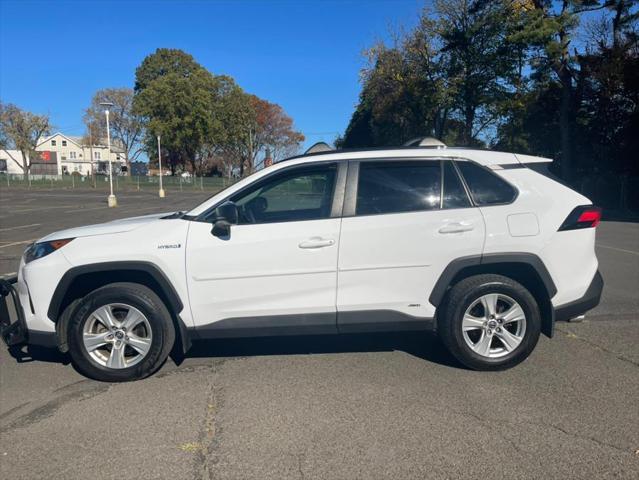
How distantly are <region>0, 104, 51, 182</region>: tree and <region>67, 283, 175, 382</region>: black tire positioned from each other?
79661 millimetres

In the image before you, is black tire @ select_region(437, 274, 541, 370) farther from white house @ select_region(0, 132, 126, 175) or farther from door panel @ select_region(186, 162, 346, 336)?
white house @ select_region(0, 132, 126, 175)

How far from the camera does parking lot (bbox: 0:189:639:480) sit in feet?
9.80

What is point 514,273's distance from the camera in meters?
4.30

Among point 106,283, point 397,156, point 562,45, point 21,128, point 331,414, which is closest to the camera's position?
point 331,414

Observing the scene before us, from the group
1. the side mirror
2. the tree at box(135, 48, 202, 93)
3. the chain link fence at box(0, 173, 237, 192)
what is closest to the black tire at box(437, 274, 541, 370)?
the side mirror

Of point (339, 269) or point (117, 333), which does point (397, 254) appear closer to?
point (339, 269)

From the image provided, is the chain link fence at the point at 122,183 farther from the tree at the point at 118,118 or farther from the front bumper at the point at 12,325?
the front bumper at the point at 12,325

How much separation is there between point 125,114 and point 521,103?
62112 mm

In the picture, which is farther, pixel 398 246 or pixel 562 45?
pixel 562 45

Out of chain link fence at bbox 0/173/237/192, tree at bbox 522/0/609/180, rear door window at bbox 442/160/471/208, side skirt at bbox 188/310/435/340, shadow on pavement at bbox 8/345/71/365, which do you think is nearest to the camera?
side skirt at bbox 188/310/435/340

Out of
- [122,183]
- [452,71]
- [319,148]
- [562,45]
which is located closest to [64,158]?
[122,183]

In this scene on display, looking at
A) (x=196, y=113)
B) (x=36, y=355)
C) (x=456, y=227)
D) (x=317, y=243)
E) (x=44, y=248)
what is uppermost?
(x=196, y=113)

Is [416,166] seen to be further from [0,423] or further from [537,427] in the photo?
[0,423]

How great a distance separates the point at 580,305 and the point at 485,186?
4.15 feet
